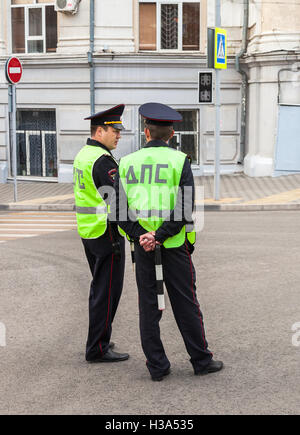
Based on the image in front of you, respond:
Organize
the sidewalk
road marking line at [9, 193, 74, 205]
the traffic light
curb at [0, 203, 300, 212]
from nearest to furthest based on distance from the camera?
curb at [0, 203, 300, 212] < the sidewalk < the traffic light < road marking line at [9, 193, 74, 205]

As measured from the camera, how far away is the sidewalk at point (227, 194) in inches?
582

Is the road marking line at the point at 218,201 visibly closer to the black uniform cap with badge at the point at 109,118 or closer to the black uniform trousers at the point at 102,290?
the black uniform cap with badge at the point at 109,118

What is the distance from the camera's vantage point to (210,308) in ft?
20.9

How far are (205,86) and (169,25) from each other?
5.63 metres

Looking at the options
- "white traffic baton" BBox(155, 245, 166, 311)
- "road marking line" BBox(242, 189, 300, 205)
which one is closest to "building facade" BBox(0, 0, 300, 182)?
"road marking line" BBox(242, 189, 300, 205)

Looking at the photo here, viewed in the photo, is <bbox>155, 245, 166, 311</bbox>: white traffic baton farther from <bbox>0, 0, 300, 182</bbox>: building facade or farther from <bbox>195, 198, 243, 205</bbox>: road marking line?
<bbox>0, 0, 300, 182</bbox>: building facade

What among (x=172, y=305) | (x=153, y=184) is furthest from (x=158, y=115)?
(x=172, y=305)

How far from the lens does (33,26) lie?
20859 millimetres

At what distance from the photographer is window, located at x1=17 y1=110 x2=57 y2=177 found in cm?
2088

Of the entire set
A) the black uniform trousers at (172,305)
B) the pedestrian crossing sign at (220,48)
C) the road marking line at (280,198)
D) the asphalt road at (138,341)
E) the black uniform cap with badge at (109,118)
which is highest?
the pedestrian crossing sign at (220,48)

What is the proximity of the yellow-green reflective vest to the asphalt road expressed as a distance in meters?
0.99

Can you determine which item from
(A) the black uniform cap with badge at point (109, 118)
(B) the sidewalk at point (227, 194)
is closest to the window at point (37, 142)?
(B) the sidewalk at point (227, 194)

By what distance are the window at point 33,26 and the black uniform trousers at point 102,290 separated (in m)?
16.7

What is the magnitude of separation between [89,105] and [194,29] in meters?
3.91
